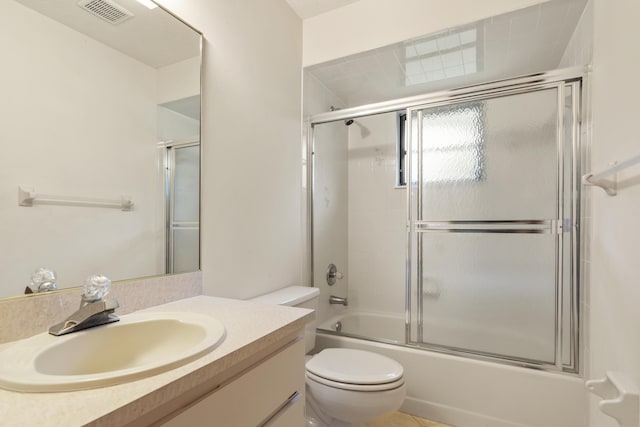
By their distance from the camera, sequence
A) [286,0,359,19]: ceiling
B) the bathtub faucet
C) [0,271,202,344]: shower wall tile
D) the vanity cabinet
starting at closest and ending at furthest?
the vanity cabinet → [0,271,202,344]: shower wall tile → [286,0,359,19]: ceiling → the bathtub faucet

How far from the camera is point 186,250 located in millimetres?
1213

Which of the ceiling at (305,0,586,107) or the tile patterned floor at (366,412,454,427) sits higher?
the ceiling at (305,0,586,107)

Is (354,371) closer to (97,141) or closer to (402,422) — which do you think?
(402,422)

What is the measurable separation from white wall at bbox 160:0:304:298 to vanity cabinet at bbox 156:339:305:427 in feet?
1.93

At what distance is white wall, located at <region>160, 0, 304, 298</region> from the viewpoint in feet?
4.32

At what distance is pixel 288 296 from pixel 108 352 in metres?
0.89

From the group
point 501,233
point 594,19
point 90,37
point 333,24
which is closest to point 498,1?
point 594,19

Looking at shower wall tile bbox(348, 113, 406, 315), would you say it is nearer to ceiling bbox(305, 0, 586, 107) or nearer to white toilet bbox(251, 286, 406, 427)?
ceiling bbox(305, 0, 586, 107)

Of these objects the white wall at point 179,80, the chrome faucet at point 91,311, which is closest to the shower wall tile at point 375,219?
the white wall at point 179,80

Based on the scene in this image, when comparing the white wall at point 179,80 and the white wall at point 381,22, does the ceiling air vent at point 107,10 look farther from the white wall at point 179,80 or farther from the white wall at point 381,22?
the white wall at point 381,22

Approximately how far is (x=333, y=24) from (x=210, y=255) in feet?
5.47

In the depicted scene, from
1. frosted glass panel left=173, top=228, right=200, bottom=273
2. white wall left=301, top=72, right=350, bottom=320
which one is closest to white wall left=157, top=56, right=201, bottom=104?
frosted glass panel left=173, top=228, right=200, bottom=273

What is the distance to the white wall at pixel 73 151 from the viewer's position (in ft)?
2.48

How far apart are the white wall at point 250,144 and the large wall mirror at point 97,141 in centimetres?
9
